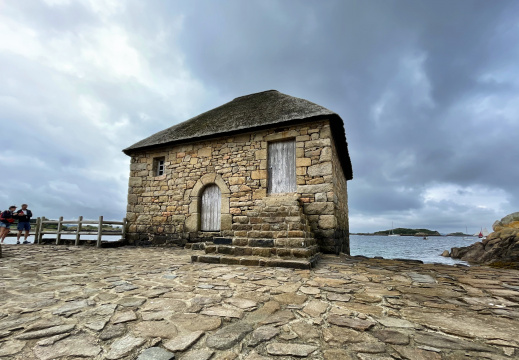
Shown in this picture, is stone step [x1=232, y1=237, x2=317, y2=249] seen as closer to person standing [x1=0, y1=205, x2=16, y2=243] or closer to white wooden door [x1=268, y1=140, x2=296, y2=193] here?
white wooden door [x1=268, y1=140, x2=296, y2=193]

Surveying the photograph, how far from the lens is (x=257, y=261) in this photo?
4.88 metres

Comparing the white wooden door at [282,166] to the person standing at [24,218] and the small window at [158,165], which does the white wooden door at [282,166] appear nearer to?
the small window at [158,165]

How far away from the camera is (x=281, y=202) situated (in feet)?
23.3

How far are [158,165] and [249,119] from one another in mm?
4352

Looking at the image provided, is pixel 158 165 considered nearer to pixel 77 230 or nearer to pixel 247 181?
pixel 77 230

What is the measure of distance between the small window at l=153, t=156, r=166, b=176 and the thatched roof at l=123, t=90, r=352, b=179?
0.58 metres

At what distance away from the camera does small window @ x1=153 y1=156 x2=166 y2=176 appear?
998 centimetres

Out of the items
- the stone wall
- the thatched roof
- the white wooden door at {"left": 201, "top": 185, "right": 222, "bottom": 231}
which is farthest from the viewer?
the white wooden door at {"left": 201, "top": 185, "right": 222, "bottom": 231}

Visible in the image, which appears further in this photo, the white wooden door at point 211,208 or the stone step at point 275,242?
the white wooden door at point 211,208

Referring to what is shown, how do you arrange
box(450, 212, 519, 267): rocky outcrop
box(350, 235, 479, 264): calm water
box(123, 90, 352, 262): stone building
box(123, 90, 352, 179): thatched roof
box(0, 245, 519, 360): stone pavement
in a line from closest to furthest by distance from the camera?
box(0, 245, 519, 360): stone pavement, box(123, 90, 352, 262): stone building, box(123, 90, 352, 179): thatched roof, box(450, 212, 519, 267): rocky outcrop, box(350, 235, 479, 264): calm water

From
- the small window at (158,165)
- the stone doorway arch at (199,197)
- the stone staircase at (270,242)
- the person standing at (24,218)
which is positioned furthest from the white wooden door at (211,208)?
the person standing at (24,218)

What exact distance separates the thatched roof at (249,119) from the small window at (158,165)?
0.58 meters

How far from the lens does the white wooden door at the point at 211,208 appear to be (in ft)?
28.6

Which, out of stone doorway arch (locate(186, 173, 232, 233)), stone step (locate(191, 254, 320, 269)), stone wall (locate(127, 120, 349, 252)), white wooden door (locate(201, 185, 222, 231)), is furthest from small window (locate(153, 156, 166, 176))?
stone step (locate(191, 254, 320, 269))
